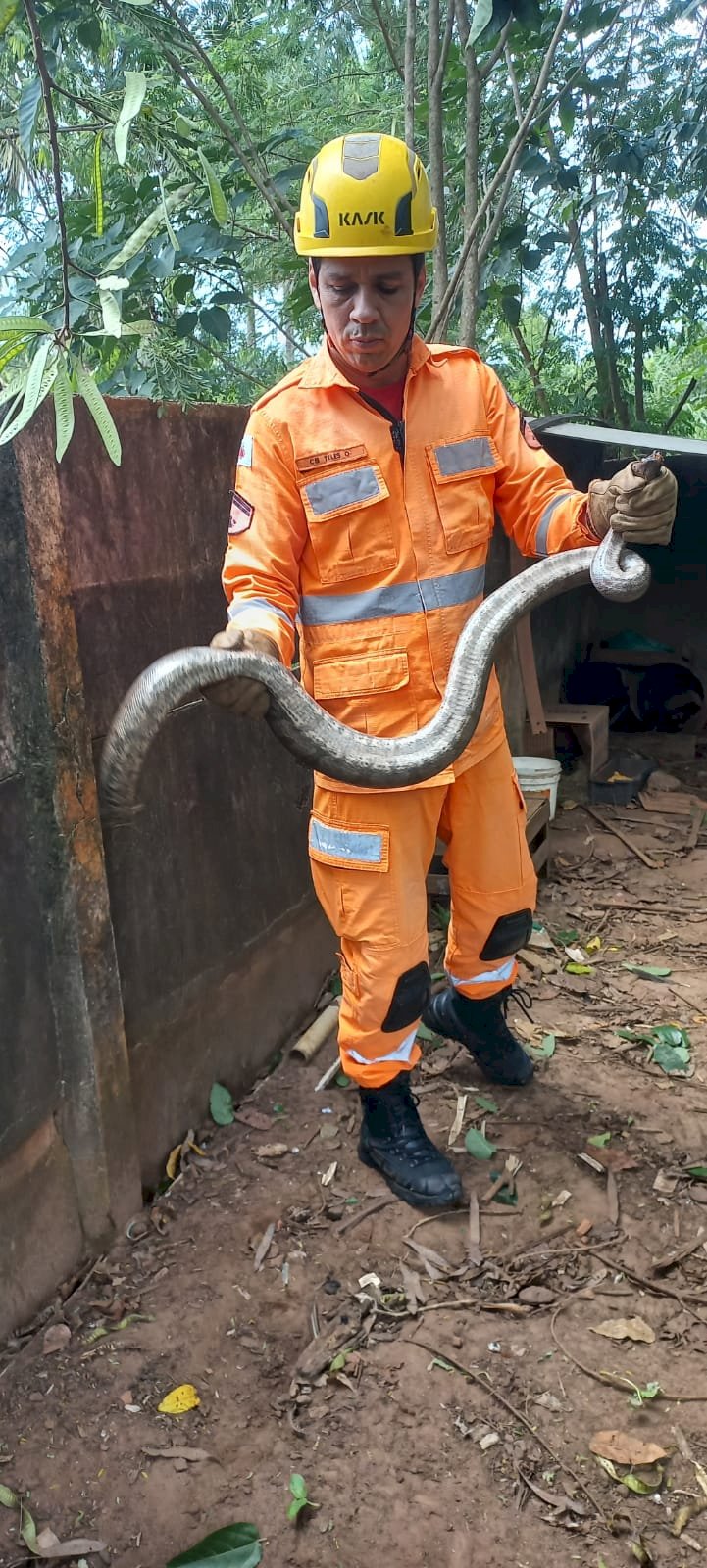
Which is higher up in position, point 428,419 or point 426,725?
point 428,419

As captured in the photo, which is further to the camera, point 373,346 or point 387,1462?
point 373,346

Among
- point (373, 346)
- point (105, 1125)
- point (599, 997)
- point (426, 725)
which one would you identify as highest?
point (373, 346)

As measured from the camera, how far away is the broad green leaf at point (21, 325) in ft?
4.77

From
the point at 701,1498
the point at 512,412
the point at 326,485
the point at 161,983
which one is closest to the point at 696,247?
the point at 512,412

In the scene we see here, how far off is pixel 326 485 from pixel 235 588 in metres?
0.35

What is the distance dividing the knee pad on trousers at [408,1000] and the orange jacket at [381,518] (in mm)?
516

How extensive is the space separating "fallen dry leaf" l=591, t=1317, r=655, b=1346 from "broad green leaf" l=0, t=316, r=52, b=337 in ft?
7.55

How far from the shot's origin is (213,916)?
120 inches

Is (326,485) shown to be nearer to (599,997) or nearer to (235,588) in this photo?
(235,588)

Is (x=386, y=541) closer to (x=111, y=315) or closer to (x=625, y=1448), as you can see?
(x=111, y=315)

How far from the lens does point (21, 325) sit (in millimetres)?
1475

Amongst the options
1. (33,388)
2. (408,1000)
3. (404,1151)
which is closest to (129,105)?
(33,388)

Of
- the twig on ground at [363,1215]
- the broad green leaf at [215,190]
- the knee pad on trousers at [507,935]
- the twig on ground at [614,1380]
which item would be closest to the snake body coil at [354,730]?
the knee pad on trousers at [507,935]

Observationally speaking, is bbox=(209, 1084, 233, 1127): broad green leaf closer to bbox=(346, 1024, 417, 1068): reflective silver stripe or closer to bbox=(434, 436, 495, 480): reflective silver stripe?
bbox=(346, 1024, 417, 1068): reflective silver stripe
